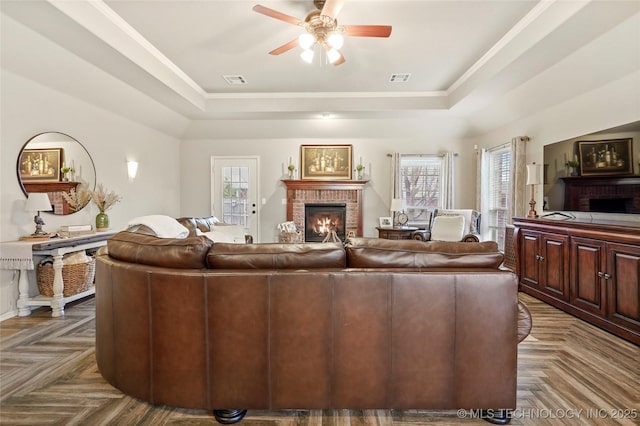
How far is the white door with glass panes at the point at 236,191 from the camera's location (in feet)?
23.1

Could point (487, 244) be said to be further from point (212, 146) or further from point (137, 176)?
point (212, 146)

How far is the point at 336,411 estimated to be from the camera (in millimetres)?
1865

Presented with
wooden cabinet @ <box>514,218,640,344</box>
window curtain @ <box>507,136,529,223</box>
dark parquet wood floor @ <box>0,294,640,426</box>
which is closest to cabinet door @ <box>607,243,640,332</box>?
wooden cabinet @ <box>514,218,640,344</box>

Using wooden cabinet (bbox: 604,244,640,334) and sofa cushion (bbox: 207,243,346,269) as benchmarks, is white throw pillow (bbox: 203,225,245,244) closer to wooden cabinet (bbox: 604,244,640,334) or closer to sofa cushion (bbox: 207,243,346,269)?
sofa cushion (bbox: 207,243,346,269)

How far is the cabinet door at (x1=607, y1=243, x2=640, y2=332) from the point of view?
2693mm

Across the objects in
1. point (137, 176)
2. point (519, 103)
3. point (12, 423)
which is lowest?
point (12, 423)

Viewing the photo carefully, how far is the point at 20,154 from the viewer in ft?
11.4

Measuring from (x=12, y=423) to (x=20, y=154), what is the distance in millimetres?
2917

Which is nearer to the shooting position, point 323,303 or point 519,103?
point 323,303

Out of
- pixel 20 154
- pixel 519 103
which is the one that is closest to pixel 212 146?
pixel 20 154

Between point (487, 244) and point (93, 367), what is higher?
point (487, 244)

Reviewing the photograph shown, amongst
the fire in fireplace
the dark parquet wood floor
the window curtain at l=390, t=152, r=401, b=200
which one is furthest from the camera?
the fire in fireplace

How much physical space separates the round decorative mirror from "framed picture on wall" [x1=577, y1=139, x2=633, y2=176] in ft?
20.2

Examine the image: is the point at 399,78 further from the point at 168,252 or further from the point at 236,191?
the point at 168,252
